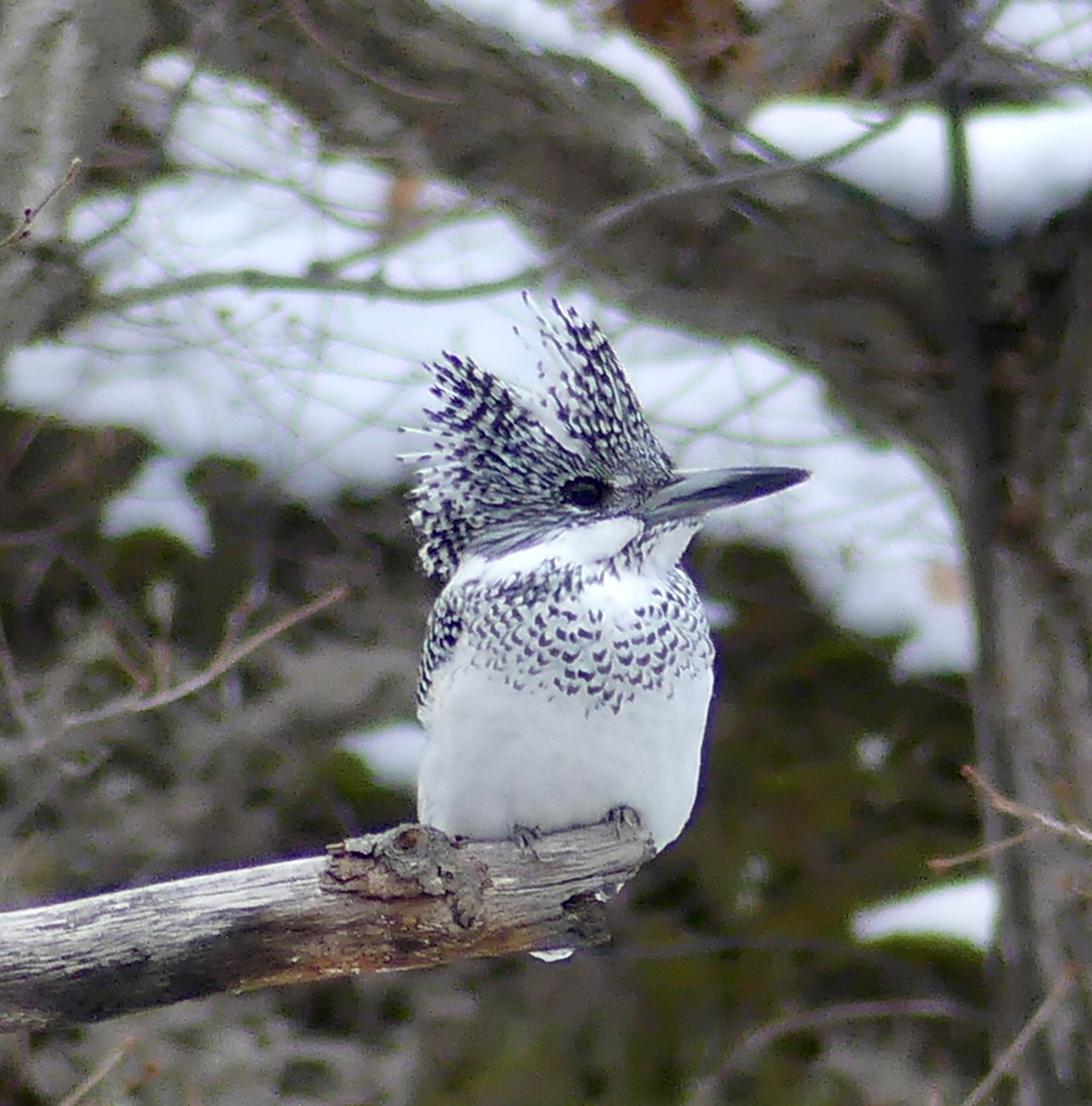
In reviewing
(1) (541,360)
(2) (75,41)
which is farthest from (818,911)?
(2) (75,41)

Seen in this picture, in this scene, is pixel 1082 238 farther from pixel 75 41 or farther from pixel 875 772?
pixel 75 41

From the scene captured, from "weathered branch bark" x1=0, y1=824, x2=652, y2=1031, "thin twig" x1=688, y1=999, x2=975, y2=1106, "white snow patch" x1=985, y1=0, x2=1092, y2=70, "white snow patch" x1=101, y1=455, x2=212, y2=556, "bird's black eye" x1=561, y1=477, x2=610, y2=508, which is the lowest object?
"thin twig" x1=688, y1=999, x2=975, y2=1106

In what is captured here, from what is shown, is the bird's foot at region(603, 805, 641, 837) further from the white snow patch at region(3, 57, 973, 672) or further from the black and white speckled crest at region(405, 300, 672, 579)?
the white snow patch at region(3, 57, 973, 672)

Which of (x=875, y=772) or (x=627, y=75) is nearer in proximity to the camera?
(x=627, y=75)

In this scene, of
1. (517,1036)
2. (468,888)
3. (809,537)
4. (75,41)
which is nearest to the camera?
(468,888)

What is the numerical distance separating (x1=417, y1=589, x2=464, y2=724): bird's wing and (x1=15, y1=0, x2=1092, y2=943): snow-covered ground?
1.33m

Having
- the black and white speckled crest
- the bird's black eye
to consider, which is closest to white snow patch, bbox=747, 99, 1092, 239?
the black and white speckled crest

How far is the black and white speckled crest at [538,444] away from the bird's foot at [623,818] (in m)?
0.41

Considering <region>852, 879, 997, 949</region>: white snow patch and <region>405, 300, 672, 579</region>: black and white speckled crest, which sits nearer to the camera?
<region>405, 300, 672, 579</region>: black and white speckled crest

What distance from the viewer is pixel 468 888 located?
1.80 m

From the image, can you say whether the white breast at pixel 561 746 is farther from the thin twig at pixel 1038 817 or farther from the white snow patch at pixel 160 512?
the white snow patch at pixel 160 512

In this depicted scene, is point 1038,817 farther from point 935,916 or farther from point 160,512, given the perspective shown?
point 160,512

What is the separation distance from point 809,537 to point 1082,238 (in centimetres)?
152

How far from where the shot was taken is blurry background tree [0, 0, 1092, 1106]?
12.2 ft
